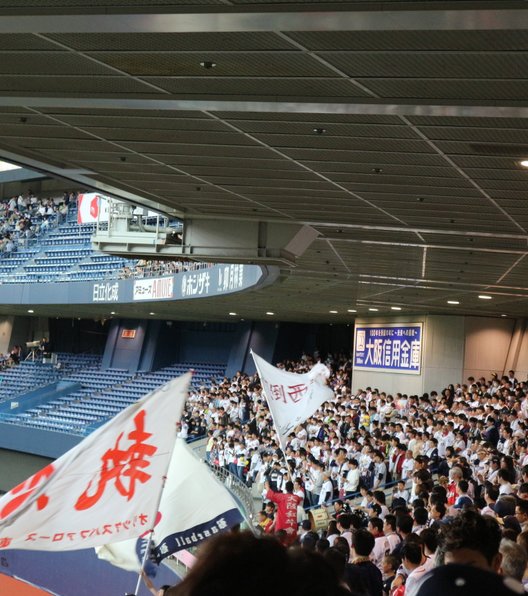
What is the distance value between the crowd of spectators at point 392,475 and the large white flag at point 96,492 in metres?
1.06

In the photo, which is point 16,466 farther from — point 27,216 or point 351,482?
point 351,482

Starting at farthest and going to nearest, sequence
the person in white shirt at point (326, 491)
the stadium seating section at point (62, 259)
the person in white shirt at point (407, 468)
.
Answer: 1. the stadium seating section at point (62, 259)
2. the person in white shirt at point (326, 491)
3. the person in white shirt at point (407, 468)

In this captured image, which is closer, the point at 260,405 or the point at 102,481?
the point at 102,481

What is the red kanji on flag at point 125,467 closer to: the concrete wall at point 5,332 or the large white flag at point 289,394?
the large white flag at point 289,394

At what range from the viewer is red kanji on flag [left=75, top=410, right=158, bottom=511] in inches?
211

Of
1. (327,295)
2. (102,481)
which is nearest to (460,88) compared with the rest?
(102,481)

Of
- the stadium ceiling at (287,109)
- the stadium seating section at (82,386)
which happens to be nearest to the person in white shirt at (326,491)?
the stadium ceiling at (287,109)

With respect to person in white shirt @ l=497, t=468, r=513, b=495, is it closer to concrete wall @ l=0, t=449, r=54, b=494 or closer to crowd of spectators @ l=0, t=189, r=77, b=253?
concrete wall @ l=0, t=449, r=54, b=494

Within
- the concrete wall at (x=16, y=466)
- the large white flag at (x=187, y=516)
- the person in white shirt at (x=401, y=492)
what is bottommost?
the concrete wall at (x=16, y=466)

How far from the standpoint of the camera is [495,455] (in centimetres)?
1102

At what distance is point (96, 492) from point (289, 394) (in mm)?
8351

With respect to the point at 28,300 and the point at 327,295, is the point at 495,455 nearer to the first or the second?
the point at 327,295

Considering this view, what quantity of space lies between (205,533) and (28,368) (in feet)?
106

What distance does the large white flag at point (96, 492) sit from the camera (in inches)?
202
